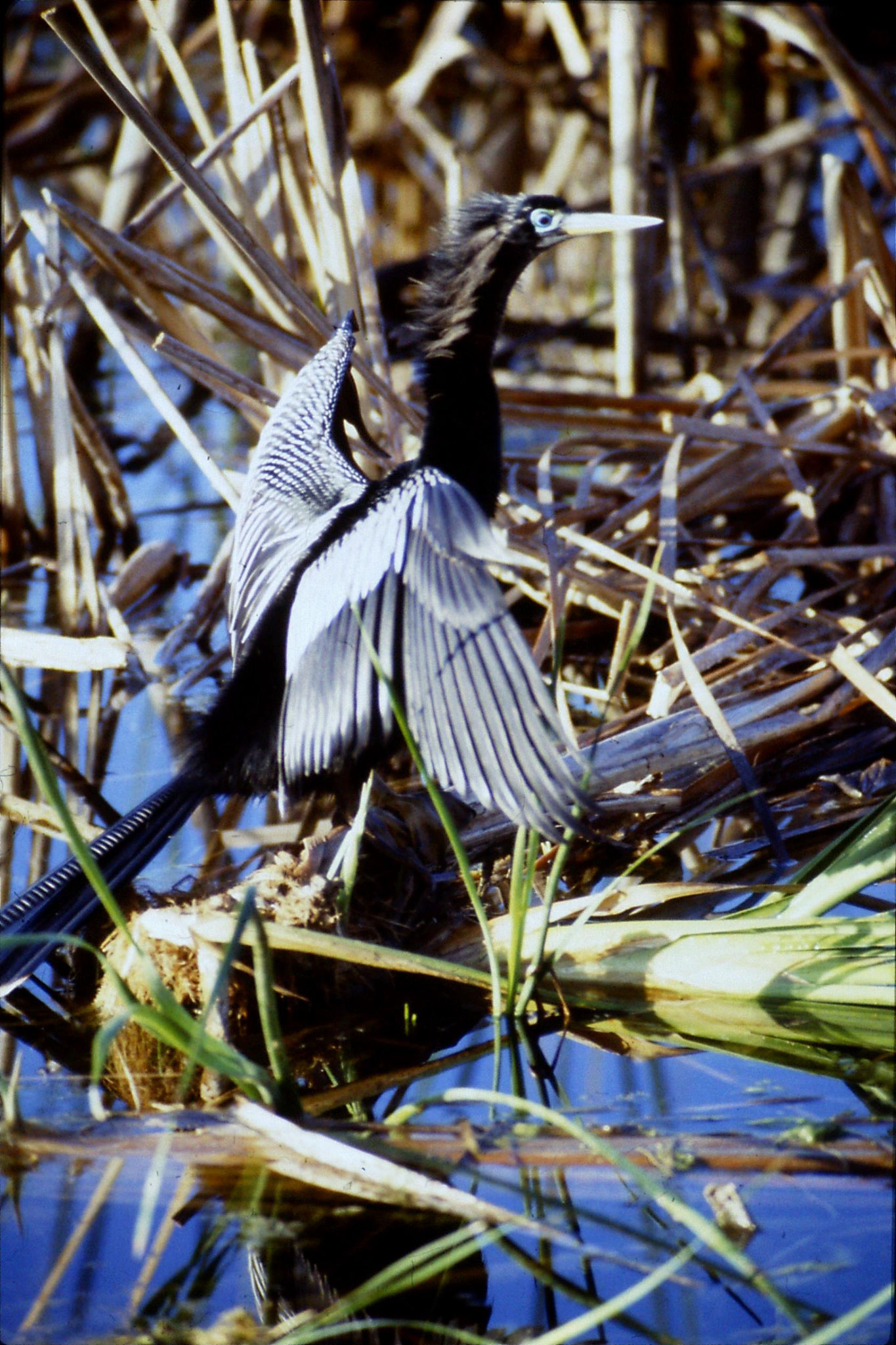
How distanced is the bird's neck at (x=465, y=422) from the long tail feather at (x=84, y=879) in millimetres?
869

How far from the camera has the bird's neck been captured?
2.80 m

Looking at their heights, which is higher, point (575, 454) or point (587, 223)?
point (587, 223)

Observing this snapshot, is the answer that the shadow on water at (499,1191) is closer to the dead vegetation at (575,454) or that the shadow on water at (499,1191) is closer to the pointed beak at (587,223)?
the dead vegetation at (575,454)

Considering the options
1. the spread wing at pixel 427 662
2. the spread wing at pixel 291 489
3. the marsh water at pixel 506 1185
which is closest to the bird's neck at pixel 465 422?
the spread wing at pixel 291 489

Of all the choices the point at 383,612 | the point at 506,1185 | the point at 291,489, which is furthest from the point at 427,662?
the point at 291,489

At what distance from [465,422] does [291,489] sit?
1.60 feet

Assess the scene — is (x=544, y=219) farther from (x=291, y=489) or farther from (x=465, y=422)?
(x=291, y=489)

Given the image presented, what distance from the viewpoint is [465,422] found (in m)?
2.81

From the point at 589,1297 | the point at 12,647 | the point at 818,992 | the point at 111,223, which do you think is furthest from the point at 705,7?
the point at 589,1297

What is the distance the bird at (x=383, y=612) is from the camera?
A: 6.61 feet

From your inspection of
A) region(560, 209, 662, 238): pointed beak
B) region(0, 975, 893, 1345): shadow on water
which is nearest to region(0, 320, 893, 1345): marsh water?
region(0, 975, 893, 1345): shadow on water

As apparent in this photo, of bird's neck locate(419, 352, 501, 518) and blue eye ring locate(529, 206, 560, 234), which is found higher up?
blue eye ring locate(529, 206, 560, 234)

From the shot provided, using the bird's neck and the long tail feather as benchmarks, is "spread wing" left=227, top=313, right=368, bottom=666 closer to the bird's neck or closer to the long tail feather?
the bird's neck

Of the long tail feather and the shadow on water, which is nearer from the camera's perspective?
the shadow on water
